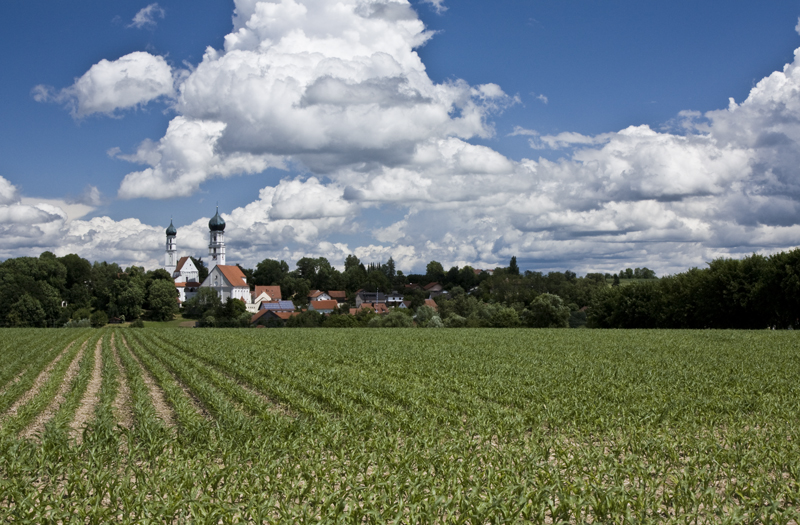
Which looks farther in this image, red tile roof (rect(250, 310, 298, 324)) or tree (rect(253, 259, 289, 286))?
tree (rect(253, 259, 289, 286))

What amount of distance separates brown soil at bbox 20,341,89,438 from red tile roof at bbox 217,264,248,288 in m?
109

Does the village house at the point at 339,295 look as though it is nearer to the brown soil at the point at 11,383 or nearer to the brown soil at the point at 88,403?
the brown soil at the point at 88,403

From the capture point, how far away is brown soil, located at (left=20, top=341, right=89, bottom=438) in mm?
11867

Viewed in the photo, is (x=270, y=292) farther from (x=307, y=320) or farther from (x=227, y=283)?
(x=307, y=320)

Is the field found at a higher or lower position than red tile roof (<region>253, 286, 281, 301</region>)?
lower

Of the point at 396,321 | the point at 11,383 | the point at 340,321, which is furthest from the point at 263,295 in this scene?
the point at 11,383

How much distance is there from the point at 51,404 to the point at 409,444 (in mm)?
11617

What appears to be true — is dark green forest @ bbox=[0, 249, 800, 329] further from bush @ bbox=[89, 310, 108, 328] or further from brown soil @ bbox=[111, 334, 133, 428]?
brown soil @ bbox=[111, 334, 133, 428]

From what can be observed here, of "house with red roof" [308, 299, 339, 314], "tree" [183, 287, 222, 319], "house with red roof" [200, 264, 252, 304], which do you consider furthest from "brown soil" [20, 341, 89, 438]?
"house with red roof" [200, 264, 252, 304]

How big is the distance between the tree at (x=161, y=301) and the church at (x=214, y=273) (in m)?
16.0

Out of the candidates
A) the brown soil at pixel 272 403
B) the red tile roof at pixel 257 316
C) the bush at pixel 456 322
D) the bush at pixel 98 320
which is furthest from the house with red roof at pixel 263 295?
the brown soil at pixel 272 403

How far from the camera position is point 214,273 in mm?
134125

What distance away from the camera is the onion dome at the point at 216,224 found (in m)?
140

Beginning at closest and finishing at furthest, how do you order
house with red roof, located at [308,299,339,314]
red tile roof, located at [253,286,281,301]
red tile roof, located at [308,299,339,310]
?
house with red roof, located at [308,299,339,314]
red tile roof, located at [308,299,339,310]
red tile roof, located at [253,286,281,301]
